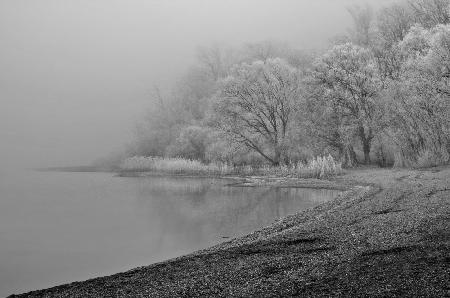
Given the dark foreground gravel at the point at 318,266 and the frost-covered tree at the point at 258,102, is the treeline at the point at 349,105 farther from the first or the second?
the dark foreground gravel at the point at 318,266

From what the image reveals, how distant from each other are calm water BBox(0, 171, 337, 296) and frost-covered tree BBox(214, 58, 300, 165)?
1289 cm

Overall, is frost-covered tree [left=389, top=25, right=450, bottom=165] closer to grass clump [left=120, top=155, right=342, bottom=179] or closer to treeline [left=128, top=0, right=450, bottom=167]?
treeline [left=128, top=0, right=450, bottom=167]

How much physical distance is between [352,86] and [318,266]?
29.6 metres

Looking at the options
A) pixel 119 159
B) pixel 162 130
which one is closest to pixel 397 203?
pixel 162 130

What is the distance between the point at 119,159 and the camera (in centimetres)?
6869

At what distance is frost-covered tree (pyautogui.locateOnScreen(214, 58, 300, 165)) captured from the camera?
3981 cm

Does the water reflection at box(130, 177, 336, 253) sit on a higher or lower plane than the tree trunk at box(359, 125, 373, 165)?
lower

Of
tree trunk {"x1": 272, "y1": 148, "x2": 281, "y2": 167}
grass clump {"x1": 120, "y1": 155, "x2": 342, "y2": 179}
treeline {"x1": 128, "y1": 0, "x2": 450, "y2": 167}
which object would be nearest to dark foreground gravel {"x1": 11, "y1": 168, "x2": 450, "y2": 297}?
treeline {"x1": 128, "y1": 0, "x2": 450, "y2": 167}

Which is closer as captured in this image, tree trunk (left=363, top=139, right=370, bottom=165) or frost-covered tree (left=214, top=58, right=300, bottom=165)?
tree trunk (left=363, top=139, right=370, bottom=165)

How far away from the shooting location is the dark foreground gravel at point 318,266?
7008 mm

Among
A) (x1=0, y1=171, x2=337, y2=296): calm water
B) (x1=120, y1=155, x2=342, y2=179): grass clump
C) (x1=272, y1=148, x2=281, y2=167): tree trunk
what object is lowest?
(x1=0, y1=171, x2=337, y2=296): calm water

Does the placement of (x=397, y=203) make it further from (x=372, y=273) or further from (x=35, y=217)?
(x=35, y=217)

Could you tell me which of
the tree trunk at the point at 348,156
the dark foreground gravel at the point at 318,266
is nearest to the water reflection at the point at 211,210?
the dark foreground gravel at the point at 318,266

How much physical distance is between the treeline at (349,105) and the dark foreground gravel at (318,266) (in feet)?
58.9
